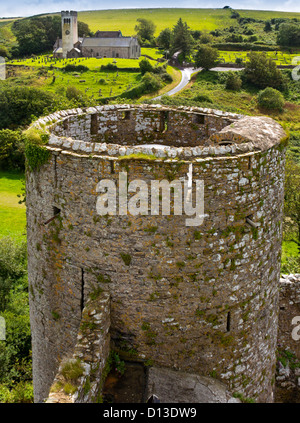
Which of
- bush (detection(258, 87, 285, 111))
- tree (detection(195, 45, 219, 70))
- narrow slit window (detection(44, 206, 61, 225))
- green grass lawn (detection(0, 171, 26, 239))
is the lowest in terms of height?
green grass lawn (detection(0, 171, 26, 239))

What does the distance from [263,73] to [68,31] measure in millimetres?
66302

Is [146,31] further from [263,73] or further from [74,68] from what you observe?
[263,73]

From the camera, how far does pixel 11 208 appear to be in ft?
135

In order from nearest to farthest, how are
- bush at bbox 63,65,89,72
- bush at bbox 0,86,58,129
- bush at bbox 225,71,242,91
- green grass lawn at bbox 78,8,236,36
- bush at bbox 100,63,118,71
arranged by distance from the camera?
bush at bbox 0,86,58,129 < bush at bbox 225,71,242,91 < bush at bbox 100,63,118,71 < bush at bbox 63,65,89,72 < green grass lawn at bbox 78,8,236,36

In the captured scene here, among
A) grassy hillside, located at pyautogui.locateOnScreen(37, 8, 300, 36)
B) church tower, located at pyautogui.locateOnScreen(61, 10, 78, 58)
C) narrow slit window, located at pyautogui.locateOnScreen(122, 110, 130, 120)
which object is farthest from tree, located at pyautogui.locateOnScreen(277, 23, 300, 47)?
narrow slit window, located at pyautogui.locateOnScreen(122, 110, 130, 120)

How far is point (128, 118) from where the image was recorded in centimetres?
1138

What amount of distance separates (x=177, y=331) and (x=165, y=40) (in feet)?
367

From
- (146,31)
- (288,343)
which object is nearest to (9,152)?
(288,343)

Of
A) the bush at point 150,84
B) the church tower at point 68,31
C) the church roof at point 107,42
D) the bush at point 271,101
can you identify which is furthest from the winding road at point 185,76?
the church tower at point 68,31

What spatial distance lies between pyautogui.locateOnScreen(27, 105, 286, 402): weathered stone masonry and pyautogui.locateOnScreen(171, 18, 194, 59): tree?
9533 centimetres

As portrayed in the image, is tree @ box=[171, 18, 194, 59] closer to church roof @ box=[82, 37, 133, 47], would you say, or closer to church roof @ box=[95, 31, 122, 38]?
church roof @ box=[82, 37, 133, 47]

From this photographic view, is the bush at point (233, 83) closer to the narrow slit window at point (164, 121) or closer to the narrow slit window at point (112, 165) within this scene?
the narrow slit window at point (164, 121)

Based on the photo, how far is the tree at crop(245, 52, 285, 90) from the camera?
72.6m

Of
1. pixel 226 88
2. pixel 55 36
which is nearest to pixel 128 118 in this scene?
pixel 226 88
